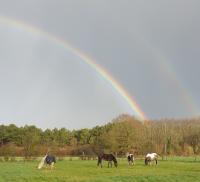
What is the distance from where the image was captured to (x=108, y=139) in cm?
9269

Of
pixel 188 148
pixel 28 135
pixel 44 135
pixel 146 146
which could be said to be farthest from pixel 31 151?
pixel 188 148

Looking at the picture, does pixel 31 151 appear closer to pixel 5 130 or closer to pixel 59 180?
pixel 5 130

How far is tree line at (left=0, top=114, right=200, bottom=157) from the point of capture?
8519cm

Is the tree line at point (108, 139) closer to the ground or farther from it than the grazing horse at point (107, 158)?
farther from it

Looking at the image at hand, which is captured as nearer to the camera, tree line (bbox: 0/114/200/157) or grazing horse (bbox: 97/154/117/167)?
grazing horse (bbox: 97/154/117/167)

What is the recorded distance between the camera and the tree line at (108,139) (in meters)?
85.2

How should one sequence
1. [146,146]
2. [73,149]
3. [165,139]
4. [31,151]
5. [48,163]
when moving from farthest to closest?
[165,139] < [73,149] < [146,146] < [31,151] < [48,163]

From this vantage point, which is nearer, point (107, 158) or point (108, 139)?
point (107, 158)

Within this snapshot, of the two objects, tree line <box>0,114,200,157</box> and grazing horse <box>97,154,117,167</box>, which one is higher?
tree line <box>0,114,200,157</box>

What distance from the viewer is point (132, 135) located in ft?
298

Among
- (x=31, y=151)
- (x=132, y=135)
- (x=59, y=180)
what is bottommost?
(x=59, y=180)

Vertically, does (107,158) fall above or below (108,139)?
below

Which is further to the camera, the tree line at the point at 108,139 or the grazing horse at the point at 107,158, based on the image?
the tree line at the point at 108,139

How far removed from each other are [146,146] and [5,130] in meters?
43.3
